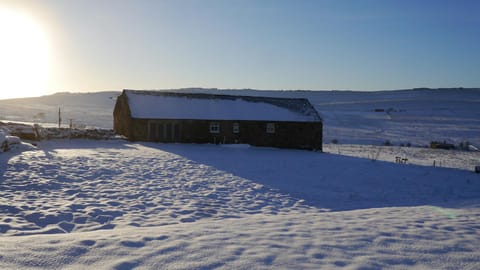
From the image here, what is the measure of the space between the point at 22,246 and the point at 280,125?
2901 centimetres

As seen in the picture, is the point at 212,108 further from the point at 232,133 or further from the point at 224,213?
the point at 224,213

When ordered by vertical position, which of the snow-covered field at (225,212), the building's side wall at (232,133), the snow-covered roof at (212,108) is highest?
the snow-covered roof at (212,108)

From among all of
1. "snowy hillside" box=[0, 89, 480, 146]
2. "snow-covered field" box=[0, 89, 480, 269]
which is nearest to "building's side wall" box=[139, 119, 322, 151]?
"snow-covered field" box=[0, 89, 480, 269]

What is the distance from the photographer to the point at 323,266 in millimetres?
6129

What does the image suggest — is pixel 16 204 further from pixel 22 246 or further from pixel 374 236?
pixel 374 236

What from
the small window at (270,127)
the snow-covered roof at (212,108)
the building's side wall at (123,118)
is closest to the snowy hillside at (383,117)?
the building's side wall at (123,118)

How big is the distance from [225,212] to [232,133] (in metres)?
22.0

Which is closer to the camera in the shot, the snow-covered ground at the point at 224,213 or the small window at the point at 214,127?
the snow-covered ground at the point at 224,213

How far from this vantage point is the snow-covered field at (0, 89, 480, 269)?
638cm

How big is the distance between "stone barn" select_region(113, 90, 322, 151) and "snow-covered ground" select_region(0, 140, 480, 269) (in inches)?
325

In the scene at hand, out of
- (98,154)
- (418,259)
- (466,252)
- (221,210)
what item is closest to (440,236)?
(466,252)

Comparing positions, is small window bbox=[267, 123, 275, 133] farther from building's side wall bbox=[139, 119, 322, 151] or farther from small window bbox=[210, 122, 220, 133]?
small window bbox=[210, 122, 220, 133]

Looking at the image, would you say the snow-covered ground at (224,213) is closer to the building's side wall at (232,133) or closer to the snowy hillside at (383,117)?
the building's side wall at (232,133)

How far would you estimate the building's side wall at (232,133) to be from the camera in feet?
105
